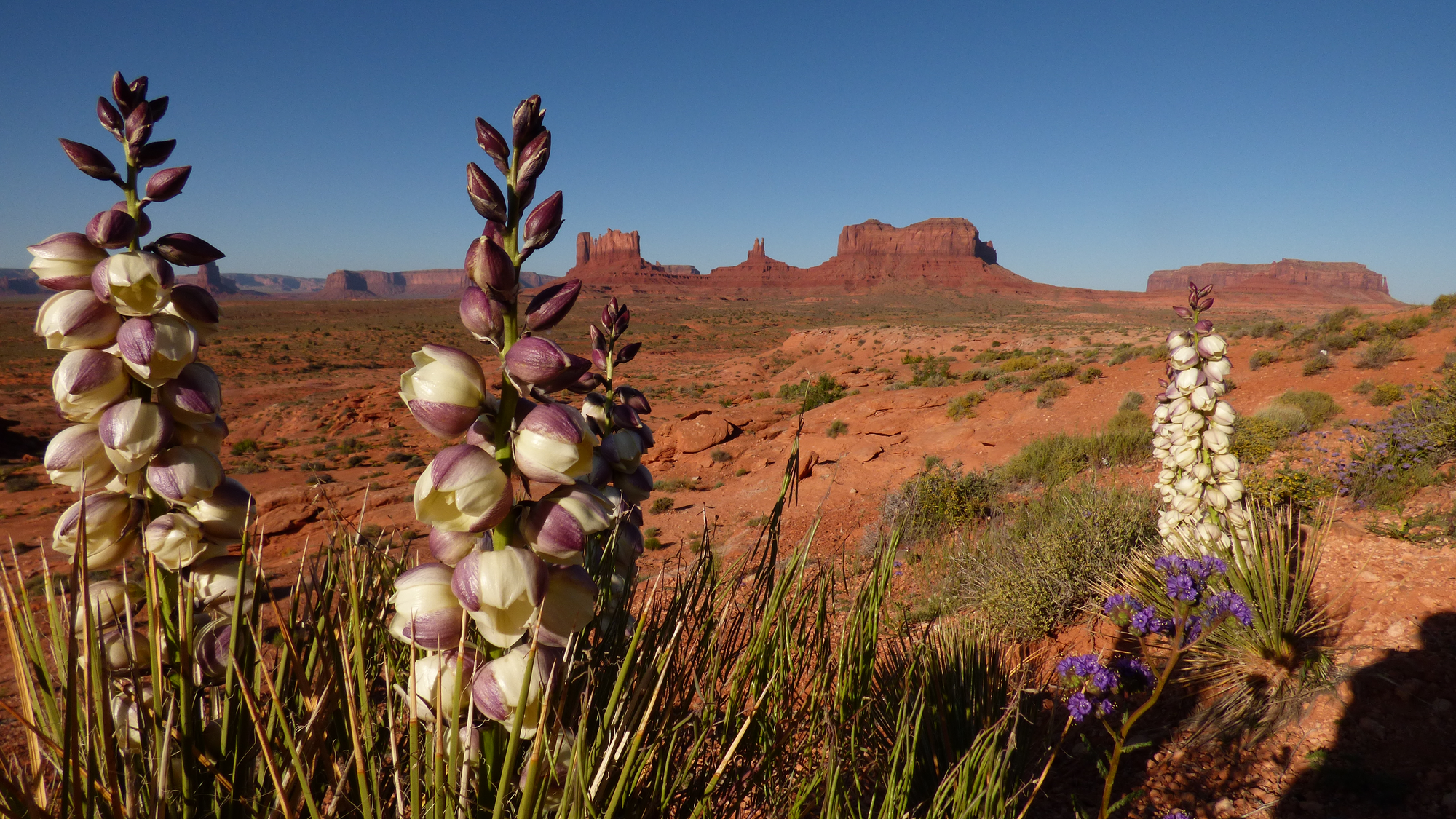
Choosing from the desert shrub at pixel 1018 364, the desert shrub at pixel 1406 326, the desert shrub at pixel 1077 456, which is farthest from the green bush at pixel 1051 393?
the desert shrub at pixel 1406 326

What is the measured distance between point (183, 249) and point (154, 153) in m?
0.25

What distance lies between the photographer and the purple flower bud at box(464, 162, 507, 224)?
1.01 metres

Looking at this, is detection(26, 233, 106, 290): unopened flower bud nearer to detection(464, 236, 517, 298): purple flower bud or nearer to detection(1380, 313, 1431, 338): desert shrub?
detection(464, 236, 517, 298): purple flower bud

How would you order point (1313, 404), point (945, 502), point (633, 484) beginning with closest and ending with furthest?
point (633, 484) < point (945, 502) < point (1313, 404)

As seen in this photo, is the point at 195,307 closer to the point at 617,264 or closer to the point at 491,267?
the point at 491,267

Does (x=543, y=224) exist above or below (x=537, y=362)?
above

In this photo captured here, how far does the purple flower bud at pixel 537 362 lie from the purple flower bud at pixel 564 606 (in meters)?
0.30

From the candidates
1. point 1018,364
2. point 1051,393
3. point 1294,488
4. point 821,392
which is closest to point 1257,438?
point 1294,488

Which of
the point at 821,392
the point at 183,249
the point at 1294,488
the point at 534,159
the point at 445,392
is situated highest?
the point at 534,159

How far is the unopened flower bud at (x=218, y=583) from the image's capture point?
4.34 ft

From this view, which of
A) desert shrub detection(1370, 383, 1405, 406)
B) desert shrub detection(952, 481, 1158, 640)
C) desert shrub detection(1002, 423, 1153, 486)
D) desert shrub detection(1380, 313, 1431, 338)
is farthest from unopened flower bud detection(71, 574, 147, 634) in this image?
desert shrub detection(1380, 313, 1431, 338)

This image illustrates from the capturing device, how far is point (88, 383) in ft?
4.23

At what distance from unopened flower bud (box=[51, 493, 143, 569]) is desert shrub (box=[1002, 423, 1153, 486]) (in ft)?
26.5

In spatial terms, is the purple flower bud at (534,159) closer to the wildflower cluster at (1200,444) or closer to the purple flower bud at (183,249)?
the purple flower bud at (183,249)
